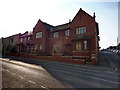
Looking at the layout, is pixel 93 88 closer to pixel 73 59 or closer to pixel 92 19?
pixel 73 59

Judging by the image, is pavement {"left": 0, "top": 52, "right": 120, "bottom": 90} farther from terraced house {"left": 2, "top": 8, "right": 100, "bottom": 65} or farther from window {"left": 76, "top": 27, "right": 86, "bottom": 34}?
window {"left": 76, "top": 27, "right": 86, "bottom": 34}

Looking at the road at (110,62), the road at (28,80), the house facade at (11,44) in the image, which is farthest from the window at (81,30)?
the house facade at (11,44)

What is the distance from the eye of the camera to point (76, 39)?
25.1 m

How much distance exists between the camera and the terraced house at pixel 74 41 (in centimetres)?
2350

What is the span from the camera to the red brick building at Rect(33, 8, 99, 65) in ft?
77.5

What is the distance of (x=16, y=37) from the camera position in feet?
164

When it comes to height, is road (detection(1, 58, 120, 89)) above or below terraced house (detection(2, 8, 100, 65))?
below

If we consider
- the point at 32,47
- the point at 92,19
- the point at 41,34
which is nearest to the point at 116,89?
the point at 92,19

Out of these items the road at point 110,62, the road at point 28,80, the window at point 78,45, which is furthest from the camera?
the window at point 78,45

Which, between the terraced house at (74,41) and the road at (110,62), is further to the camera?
the terraced house at (74,41)

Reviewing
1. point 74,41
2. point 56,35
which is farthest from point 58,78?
point 56,35

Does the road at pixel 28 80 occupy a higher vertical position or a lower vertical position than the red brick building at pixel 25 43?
lower

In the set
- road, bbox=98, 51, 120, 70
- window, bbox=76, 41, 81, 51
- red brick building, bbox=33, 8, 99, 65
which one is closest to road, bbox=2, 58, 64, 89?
red brick building, bbox=33, 8, 99, 65

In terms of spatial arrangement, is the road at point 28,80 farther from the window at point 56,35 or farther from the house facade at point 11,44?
the house facade at point 11,44
